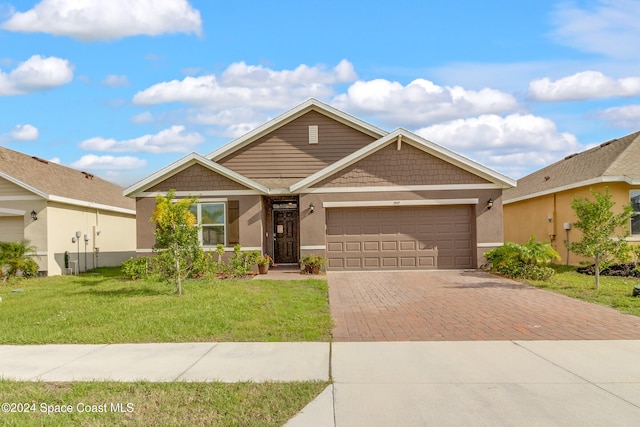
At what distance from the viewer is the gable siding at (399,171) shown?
62.4ft

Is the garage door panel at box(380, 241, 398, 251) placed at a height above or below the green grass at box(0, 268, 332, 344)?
above

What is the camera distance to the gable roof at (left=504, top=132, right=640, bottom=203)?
18.7 meters

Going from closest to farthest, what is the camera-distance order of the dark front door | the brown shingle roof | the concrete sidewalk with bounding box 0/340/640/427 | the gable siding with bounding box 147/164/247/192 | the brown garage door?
the concrete sidewalk with bounding box 0/340/640/427 → the brown garage door → the gable siding with bounding box 147/164/247/192 → the brown shingle roof → the dark front door

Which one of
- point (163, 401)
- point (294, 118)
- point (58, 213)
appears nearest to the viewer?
point (163, 401)

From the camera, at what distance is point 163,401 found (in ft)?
19.0

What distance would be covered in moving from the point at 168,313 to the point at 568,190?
54.8ft

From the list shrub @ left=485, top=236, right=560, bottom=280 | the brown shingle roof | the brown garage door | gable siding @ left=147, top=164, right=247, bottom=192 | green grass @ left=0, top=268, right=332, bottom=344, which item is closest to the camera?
green grass @ left=0, top=268, right=332, bottom=344

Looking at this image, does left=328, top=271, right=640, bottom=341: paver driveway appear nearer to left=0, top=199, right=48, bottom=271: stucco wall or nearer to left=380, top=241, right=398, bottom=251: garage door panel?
left=380, top=241, right=398, bottom=251: garage door panel

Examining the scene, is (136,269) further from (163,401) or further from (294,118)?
(163,401)

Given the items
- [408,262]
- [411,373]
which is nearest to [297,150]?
[408,262]

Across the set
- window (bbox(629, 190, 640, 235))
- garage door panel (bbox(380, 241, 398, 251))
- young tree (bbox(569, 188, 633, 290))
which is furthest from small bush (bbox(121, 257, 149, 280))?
window (bbox(629, 190, 640, 235))

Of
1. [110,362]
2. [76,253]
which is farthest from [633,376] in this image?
[76,253]

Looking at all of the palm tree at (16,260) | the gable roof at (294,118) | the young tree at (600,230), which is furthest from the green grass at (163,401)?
the gable roof at (294,118)

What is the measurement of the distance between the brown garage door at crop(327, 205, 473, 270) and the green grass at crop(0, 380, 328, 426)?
13.0 meters
